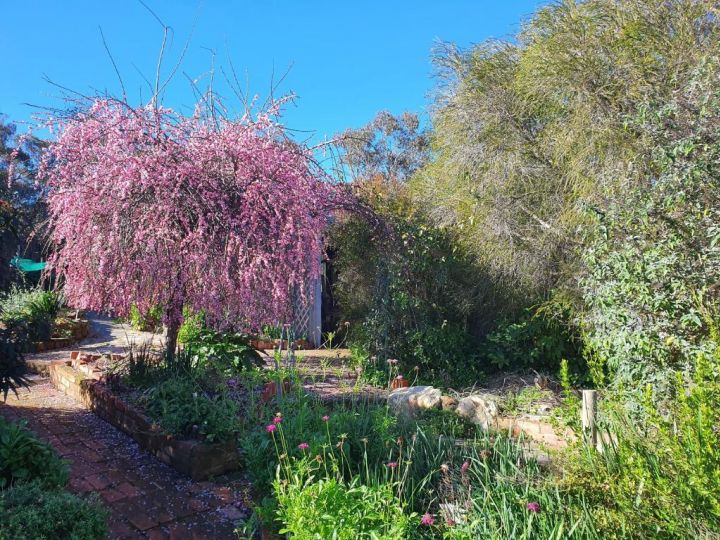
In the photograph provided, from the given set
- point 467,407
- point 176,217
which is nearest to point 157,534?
point 176,217

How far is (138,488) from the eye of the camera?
3.33m

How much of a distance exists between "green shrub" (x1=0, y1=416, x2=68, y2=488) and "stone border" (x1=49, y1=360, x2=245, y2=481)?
82 centimetres

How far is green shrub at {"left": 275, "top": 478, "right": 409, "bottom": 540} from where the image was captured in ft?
7.04

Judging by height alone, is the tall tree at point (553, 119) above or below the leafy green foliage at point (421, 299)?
above

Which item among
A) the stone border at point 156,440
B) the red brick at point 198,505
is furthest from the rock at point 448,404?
the red brick at point 198,505

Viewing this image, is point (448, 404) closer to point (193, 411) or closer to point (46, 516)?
point (193, 411)

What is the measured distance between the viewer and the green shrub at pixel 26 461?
2697 millimetres

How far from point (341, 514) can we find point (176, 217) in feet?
9.23

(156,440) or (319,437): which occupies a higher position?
(319,437)

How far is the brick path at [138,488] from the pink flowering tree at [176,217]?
1086 millimetres

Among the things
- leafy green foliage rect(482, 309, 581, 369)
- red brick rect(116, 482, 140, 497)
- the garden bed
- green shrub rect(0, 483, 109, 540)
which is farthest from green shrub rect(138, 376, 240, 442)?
the garden bed

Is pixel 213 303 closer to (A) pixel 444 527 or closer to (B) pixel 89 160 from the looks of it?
(B) pixel 89 160

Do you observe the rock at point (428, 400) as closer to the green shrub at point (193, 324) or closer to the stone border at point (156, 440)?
the stone border at point (156, 440)

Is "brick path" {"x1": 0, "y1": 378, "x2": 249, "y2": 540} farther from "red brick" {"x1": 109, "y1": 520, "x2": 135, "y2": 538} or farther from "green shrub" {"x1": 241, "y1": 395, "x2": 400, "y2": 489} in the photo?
"green shrub" {"x1": 241, "y1": 395, "x2": 400, "y2": 489}
